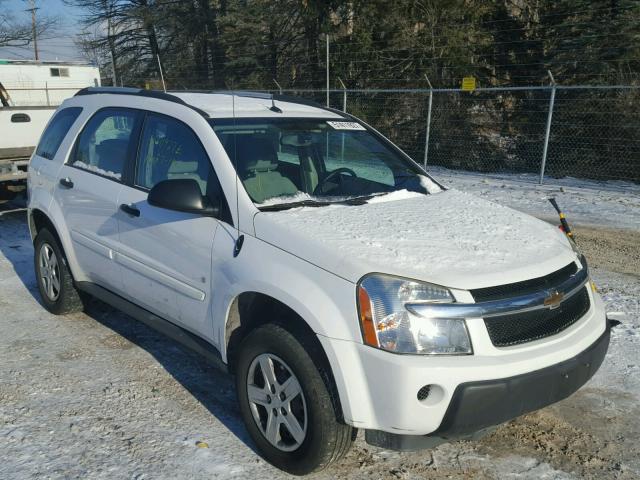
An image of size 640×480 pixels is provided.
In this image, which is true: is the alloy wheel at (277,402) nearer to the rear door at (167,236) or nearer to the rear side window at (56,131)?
the rear door at (167,236)

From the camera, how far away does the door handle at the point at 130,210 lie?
3.85 meters

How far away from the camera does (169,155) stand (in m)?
3.84

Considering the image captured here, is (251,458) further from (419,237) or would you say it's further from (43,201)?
(43,201)

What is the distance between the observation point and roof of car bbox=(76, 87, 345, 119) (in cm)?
383

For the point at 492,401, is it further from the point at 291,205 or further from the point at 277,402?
the point at 291,205

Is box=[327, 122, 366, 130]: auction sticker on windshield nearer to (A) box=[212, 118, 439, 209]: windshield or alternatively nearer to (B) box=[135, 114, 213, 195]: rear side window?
(A) box=[212, 118, 439, 209]: windshield

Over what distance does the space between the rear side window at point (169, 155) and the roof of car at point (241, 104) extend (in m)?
0.17

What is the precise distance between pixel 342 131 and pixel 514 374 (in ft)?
7.46

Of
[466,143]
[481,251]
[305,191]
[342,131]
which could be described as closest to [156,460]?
[305,191]

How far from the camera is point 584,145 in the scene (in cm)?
1345

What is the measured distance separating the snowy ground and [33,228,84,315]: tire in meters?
0.13

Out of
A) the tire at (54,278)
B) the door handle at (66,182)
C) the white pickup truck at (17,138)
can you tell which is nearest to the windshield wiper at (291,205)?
the door handle at (66,182)

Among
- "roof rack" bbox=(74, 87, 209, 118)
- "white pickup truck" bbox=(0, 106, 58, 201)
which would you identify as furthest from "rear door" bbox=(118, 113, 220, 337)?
"white pickup truck" bbox=(0, 106, 58, 201)

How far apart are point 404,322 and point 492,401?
50 cm
